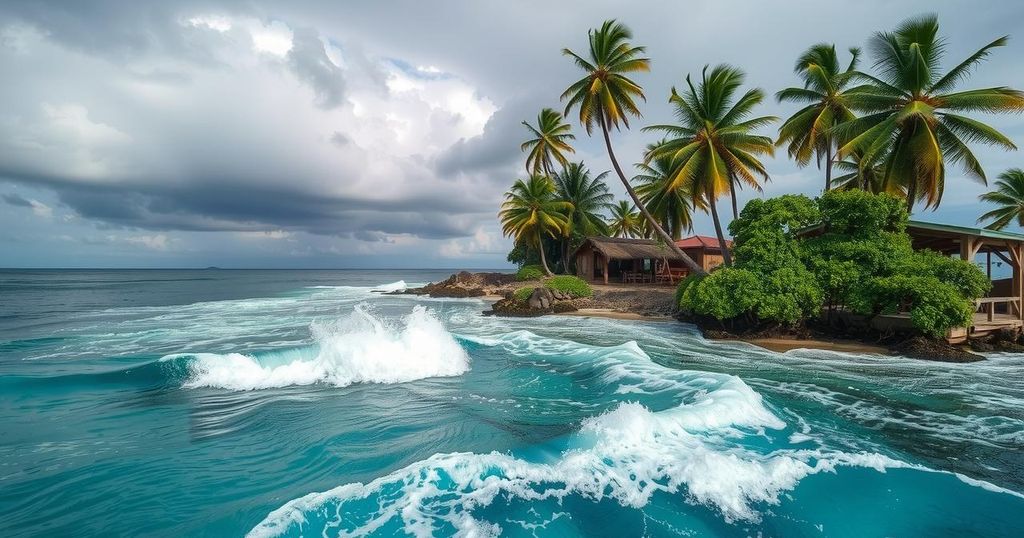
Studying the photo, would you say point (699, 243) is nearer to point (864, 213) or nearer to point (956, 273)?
point (864, 213)

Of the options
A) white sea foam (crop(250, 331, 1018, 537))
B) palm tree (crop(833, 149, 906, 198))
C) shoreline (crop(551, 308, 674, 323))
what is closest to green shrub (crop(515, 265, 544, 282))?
shoreline (crop(551, 308, 674, 323))

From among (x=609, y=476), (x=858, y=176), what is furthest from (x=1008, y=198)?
(x=609, y=476)

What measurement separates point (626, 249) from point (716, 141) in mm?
16050

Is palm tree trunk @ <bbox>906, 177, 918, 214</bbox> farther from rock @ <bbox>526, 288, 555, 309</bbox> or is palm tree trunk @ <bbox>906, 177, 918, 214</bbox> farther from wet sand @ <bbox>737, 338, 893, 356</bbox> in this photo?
rock @ <bbox>526, 288, 555, 309</bbox>

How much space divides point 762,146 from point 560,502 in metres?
20.3

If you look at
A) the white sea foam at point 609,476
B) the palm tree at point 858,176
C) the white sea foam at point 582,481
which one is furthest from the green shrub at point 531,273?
the white sea foam at point 582,481

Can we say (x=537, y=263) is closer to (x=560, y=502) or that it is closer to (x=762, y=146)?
(x=762, y=146)

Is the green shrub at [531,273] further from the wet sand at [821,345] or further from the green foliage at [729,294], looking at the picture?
the wet sand at [821,345]

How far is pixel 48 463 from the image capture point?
6152 millimetres

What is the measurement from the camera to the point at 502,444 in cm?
651

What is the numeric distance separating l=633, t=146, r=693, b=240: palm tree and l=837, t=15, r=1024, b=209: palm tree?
1115 centimetres

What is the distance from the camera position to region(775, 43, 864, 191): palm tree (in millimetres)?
20344

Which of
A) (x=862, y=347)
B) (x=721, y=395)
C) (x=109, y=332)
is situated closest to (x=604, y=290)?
(x=862, y=347)

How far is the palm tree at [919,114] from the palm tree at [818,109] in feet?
8.48
